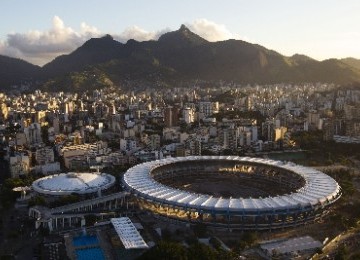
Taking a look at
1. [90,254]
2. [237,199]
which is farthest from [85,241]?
[237,199]

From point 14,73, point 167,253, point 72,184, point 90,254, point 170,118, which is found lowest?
point 90,254

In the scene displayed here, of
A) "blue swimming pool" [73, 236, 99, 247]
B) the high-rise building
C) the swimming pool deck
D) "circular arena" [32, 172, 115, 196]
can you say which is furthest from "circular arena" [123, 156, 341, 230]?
the high-rise building

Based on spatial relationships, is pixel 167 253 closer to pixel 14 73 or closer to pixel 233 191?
pixel 233 191

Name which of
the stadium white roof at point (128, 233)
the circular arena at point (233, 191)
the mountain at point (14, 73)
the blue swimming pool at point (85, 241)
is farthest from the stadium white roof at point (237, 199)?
the mountain at point (14, 73)

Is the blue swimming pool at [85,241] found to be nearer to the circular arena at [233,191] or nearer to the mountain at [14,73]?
the circular arena at [233,191]

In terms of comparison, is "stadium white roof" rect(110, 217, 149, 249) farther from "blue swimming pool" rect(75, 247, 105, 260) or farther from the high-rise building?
the high-rise building
